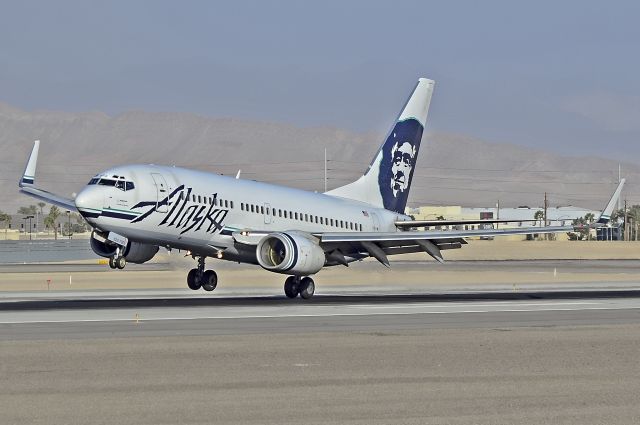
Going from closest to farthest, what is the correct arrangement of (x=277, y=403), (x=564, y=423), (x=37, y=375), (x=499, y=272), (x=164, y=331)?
(x=564, y=423), (x=277, y=403), (x=37, y=375), (x=164, y=331), (x=499, y=272)

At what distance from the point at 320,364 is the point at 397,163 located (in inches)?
1495

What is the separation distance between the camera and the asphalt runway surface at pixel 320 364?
54.7 ft

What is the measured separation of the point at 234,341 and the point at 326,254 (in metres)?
24.2

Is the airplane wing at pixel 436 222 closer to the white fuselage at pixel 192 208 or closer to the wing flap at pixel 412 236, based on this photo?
the wing flap at pixel 412 236

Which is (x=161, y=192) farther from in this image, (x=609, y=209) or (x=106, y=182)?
(x=609, y=209)

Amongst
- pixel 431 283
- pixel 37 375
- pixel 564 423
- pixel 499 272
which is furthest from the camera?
pixel 499 272

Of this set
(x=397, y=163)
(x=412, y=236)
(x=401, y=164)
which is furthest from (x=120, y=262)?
(x=401, y=164)

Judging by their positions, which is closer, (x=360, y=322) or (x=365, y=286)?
(x=360, y=322)

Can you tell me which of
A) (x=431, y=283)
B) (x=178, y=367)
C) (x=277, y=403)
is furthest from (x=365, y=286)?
(x=277, y=403)

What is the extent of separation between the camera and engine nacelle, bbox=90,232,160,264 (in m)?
46.6

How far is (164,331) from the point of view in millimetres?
29500

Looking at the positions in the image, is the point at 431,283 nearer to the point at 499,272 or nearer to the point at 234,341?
the point at 499,272

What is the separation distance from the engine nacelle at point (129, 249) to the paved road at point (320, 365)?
7.74 meters

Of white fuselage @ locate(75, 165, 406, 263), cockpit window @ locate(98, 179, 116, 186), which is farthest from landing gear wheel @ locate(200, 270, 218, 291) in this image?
cockpit window @ locate(98, 179, 116, 186)
